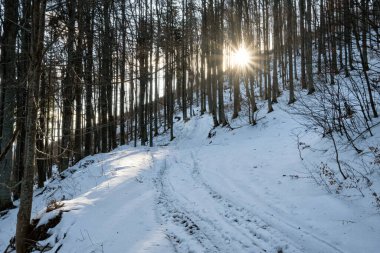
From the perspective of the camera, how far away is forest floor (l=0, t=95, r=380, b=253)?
15.1ft

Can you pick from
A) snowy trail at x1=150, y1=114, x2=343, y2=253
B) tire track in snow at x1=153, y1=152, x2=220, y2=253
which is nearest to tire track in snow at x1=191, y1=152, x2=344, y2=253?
snowy trail at x1=150, y1=114, x2=343, y2=253

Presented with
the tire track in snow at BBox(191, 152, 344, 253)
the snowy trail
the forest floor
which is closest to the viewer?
the tire track in snow at BBox(191, 152, 344, 253)

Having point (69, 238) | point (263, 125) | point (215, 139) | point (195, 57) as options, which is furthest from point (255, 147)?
point (195, 57)

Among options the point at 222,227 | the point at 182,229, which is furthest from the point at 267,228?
the point at 182,229

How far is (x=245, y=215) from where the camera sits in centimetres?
571

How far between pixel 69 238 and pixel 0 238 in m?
5.57

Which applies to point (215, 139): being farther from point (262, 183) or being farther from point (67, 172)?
point (262, 183)

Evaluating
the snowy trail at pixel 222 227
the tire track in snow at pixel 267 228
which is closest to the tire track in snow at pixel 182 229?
the snowy trail at pixel 222 227

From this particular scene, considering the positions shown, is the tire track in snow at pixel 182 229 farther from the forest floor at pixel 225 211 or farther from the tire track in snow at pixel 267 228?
the tire track in snow at pixel 267 228

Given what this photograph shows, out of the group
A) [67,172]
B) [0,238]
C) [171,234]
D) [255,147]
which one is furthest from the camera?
[67,172]

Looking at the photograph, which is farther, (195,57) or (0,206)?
(195,57)

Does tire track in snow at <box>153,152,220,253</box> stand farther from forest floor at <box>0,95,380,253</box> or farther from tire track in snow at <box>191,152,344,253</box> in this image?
tire track in snow at <box>191,152,344,253</box>

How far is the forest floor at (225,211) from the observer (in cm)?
461

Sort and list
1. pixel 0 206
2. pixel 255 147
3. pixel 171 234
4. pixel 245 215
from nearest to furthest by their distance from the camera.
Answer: pixel 171 234, pixel 245 215, pixel 0 206, pixel 255 147
